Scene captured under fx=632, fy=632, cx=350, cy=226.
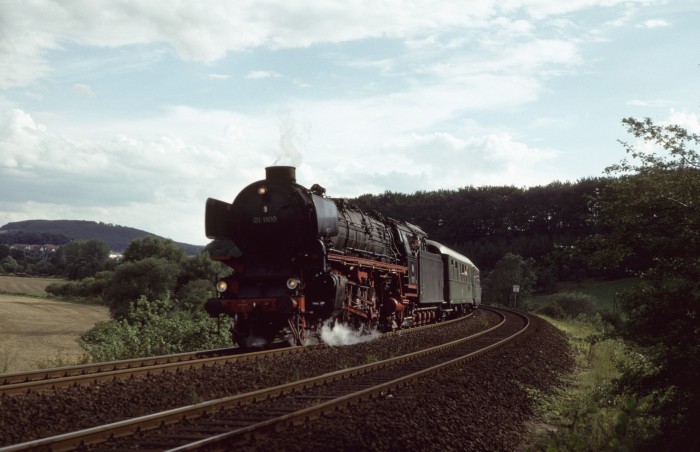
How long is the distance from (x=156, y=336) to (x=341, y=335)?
4693 mm

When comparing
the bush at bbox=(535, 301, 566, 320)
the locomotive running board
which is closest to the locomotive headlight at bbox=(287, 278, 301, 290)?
the locomotive running board

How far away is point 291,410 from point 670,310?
4742 mm

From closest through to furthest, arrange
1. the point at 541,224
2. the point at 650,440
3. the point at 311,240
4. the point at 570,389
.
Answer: the point at 650,440, the point at 570,389, the point at 311,240, the point at 541,224

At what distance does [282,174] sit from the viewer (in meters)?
15.6

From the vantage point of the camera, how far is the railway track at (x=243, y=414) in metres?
6.24

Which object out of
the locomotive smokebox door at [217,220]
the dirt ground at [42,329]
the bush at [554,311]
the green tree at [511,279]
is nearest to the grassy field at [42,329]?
the dirt ground at [42,329]

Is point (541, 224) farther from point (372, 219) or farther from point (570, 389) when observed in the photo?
point (570, 389)

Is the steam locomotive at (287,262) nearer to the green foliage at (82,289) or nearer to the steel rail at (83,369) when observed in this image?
the steel rail at (83,369)

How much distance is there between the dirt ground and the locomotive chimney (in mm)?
10591

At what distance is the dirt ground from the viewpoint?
27.4 metres

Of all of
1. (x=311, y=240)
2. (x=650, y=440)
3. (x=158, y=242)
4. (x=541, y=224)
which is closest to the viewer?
(x=650, y=440)

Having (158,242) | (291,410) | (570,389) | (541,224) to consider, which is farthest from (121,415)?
(541,224)

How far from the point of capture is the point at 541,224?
9544 centimetres

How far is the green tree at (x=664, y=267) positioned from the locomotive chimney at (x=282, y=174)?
27.6 feet
